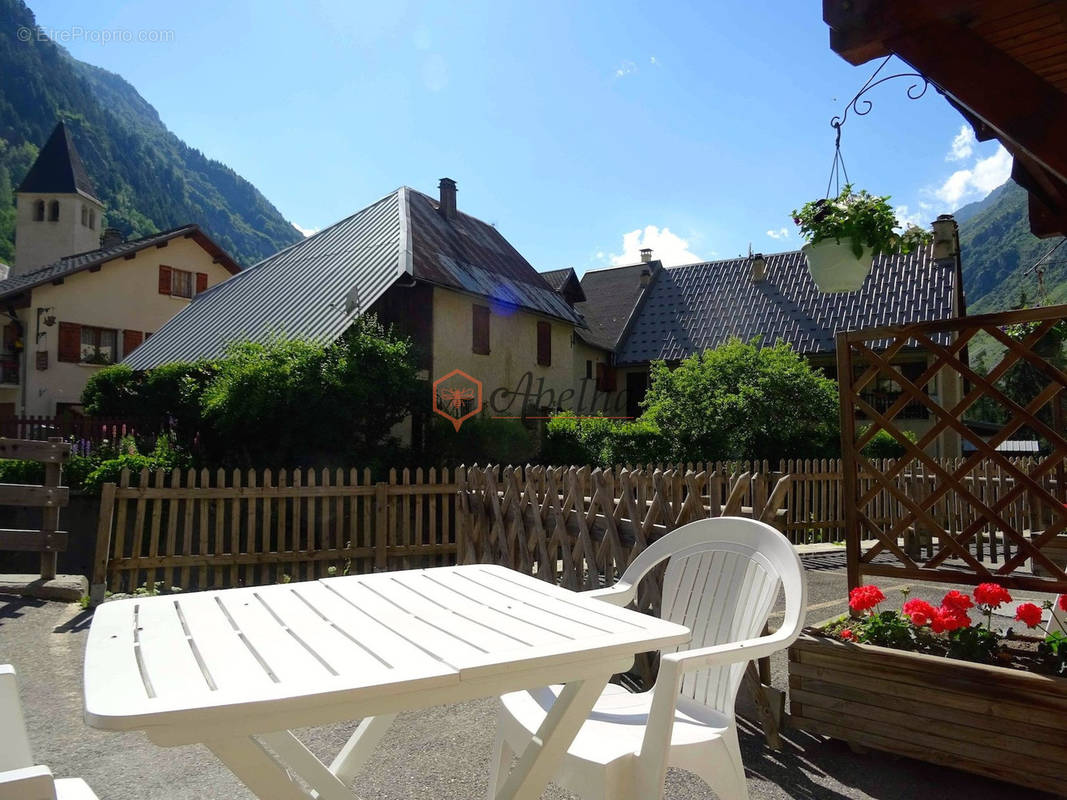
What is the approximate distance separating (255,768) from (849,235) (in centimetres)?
394

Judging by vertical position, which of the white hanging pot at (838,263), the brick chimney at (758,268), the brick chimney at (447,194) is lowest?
the white hanging pot at (838,263)

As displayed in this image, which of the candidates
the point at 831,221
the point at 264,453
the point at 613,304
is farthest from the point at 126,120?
the point at 831,221

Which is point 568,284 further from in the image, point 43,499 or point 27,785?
point 27,785

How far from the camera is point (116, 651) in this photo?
1740 mm

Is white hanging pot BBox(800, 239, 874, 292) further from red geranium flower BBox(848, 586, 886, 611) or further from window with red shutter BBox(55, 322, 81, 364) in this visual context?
window with red shutter BBox(55, 322, 81, 364)

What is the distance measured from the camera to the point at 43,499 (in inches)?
267

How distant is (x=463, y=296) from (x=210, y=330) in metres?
8.12

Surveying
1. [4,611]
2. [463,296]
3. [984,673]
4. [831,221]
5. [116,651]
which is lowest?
[4,611]

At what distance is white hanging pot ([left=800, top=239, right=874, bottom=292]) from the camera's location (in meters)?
4.27

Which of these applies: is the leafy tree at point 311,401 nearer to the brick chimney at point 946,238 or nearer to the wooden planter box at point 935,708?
the wooden planter box at point 935,708

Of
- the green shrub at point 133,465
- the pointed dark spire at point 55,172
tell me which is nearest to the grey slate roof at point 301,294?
the green shrub at point 133,465

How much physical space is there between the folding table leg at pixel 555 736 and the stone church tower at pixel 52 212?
46706 millimetres

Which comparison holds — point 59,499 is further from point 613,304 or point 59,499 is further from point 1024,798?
point 613,304

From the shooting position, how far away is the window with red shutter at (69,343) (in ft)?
84.1
